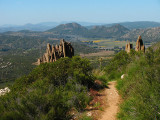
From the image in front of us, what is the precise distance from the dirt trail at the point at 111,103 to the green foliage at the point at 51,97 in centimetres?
150

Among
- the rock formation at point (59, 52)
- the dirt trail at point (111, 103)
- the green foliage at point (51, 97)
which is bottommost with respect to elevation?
the dirt trail at point (111, 103)

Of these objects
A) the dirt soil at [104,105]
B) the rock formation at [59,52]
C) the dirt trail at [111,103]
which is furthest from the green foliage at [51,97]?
the rock formation at [59,52]

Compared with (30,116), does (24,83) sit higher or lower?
lower

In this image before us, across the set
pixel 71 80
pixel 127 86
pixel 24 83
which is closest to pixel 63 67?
pixel 71 80

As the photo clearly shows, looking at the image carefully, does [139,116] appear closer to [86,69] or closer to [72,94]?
[72,94]

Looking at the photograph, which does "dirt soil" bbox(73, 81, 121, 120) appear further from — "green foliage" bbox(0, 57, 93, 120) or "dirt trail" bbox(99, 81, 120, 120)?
"green foliage" bbox(0, 57, 93, 120)

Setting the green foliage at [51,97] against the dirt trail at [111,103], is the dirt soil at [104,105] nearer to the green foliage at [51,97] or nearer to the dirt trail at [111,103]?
the dirt trail at [111,103]

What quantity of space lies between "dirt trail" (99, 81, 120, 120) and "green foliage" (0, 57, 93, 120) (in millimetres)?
1501

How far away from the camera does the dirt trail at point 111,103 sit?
31.2ft

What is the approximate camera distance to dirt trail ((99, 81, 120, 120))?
951 centimetres

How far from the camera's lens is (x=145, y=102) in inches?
251

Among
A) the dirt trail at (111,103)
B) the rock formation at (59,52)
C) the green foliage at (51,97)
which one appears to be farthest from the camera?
the rock formation at (59,52)

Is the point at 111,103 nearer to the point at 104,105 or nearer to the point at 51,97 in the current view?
the point at 104,105

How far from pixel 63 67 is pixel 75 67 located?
1.17 metres
